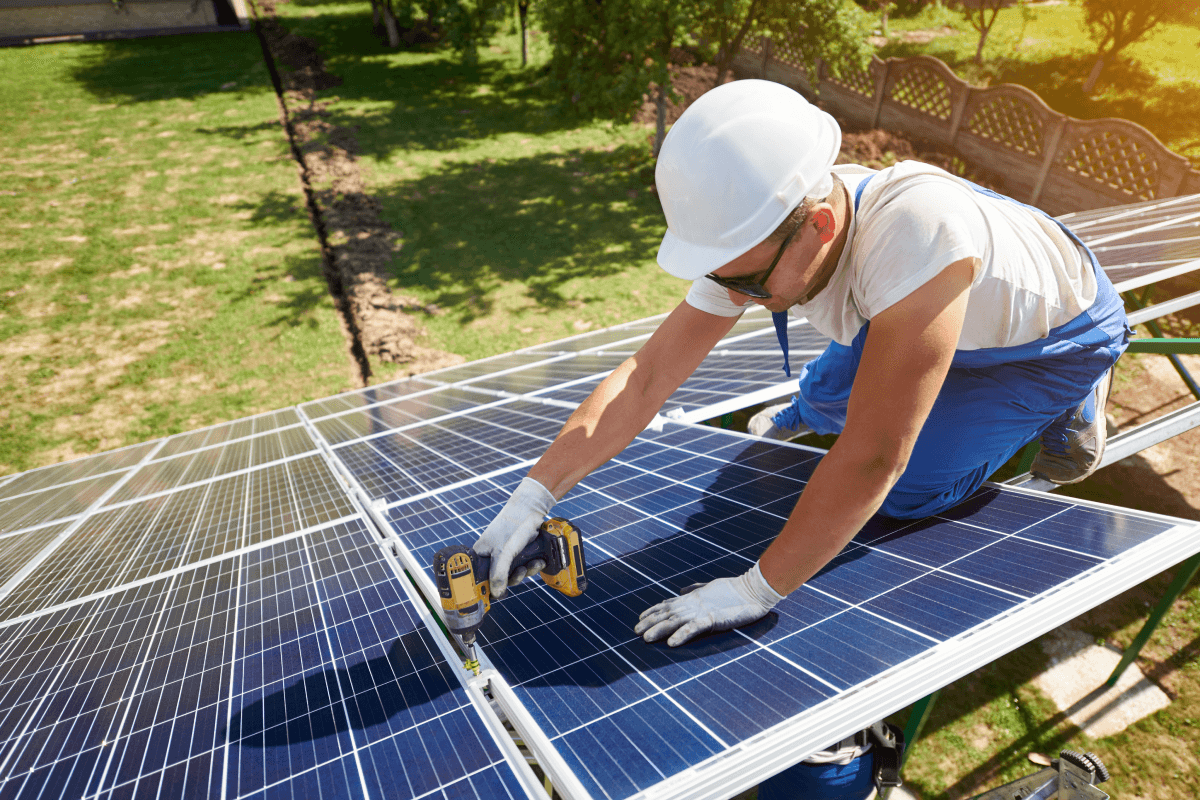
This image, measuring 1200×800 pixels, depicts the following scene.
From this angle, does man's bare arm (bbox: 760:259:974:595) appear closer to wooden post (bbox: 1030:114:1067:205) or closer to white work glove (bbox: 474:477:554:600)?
white work glove (bbox: 474:477:554:600)

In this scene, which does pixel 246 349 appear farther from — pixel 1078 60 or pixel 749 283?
pixel 1078 60

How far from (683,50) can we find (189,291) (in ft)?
57.2

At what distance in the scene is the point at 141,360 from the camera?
33.9 feet

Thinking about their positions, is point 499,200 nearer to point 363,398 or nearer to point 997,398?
point 363,398

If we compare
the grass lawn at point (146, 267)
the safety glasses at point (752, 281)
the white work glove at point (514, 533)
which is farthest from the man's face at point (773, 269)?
the grass lawn at point (146, 267)

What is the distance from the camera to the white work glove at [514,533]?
2.40 metres

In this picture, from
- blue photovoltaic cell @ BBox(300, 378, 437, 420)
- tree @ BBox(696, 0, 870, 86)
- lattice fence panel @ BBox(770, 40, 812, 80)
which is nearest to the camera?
blue photovoltaic cell @ BBox(300, 378, 437, 420)

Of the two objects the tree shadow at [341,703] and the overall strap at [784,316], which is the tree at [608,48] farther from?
the tree shadow at [341,703]

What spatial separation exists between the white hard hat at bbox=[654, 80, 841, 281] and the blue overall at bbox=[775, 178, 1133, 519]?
92cm

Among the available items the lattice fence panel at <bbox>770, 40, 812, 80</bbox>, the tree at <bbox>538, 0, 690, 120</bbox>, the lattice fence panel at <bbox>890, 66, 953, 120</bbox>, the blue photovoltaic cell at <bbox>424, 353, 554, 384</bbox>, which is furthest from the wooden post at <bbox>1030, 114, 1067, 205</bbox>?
the blue photovoltaic cell at <bbox>424, 353, 554, 384</bbox>

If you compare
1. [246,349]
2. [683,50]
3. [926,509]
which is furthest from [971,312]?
[683,50]

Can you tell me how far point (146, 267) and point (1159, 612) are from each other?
57.3ft

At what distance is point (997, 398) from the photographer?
9.68 feet

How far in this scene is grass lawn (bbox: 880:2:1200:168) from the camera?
1524 centimetres
